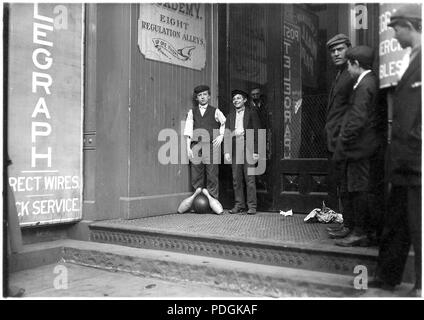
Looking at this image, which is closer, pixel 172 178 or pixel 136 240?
pixel 136 240

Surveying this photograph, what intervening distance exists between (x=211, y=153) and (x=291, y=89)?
1.44m

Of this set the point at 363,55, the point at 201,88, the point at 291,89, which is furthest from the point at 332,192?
the point at 201,88

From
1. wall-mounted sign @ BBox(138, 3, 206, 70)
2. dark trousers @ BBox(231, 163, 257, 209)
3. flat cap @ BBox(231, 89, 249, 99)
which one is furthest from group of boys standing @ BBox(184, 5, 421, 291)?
wall-mounted sign @ BBox(138, 3, 206, 70)

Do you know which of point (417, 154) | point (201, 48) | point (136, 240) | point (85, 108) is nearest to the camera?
point (417, 154)

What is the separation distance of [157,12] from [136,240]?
3.07 m

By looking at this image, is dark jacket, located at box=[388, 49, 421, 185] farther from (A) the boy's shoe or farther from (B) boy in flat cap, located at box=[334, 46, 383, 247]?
(A) the boy's shoe

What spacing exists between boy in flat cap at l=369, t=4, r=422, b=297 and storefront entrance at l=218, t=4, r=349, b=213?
233 cm

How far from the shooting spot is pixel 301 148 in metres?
6.16

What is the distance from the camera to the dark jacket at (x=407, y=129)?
10.6 ft

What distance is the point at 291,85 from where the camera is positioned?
20.6 feet

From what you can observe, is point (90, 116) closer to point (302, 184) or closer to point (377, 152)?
point (302, 184)

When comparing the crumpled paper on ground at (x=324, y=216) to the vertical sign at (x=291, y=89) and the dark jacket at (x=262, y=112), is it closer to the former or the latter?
the vertical sign at (x=291, y=89)
